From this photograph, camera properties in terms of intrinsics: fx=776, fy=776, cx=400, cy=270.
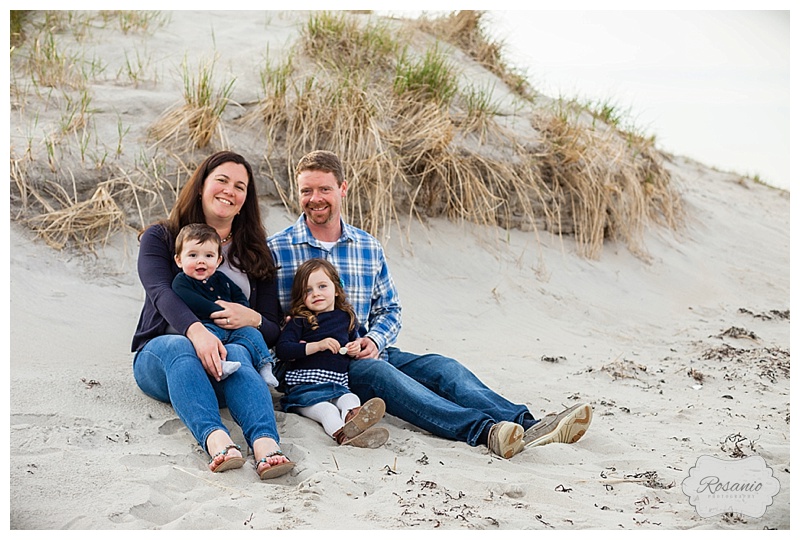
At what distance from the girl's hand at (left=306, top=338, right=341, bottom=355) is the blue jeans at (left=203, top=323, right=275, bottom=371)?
0.62 feet

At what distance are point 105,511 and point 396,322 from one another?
182 centimetres

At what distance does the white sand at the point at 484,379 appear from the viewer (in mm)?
2650

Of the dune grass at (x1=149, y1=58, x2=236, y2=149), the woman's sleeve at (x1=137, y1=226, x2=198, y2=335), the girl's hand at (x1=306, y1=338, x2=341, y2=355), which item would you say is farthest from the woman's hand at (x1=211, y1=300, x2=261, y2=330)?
the dune grass at (x1=149, y1=58, x2=236, y2=149)

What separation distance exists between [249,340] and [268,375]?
0.19 meters

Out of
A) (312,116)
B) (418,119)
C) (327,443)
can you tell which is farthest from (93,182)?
(327,443)

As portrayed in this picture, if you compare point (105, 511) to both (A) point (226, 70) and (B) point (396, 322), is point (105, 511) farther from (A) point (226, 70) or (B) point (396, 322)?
(A) point (226, 70)

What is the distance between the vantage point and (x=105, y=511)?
251 cm

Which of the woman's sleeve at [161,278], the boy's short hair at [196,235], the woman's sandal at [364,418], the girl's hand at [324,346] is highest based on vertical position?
the boy's short hair at [196,235]

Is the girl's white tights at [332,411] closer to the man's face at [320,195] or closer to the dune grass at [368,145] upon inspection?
the man's face at [320,195]

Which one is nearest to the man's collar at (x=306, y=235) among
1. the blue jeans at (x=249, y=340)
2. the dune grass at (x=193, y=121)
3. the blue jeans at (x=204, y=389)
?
the blue jeans at (x=249, y=340)

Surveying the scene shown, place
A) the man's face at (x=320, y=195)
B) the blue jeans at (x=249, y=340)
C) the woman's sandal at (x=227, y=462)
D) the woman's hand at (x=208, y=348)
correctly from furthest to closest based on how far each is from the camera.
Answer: the man's face at (x=320, y=195)
the blue jeans at (x=249, y=340)
the woman's hand at (x=208, y=348)
the woman's sandal at (x=227, y=462)

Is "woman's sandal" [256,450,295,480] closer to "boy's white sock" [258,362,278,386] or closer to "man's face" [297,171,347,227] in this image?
"boy's white sock" [258,362,278,386]

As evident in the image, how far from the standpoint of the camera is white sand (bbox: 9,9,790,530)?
2.65 metres

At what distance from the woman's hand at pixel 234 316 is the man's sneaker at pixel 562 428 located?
133 cm
